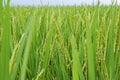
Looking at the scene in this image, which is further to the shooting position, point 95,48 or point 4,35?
point 95,48

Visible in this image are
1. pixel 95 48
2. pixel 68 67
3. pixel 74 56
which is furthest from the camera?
pixel 68 67

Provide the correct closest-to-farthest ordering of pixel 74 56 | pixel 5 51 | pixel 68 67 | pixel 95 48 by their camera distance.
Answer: pixel 5 51 < pixel 74 56 < pixel 95 48 < pixel 68 67

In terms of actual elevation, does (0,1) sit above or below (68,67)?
above

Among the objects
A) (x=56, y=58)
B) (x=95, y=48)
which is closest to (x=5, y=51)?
(x=95, y=48)

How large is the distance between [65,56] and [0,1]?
12.9 inches

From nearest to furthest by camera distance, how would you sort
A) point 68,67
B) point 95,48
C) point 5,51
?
point 5,51
point 95,48
point 68,67

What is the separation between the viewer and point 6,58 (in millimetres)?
220

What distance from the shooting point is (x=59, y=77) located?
544mm

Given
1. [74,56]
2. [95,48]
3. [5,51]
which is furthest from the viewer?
[95,48]

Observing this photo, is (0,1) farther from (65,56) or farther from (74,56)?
(65,56)

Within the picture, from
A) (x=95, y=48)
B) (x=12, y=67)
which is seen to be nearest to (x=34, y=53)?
(x=95, y=48)

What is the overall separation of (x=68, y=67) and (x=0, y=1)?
0.38 metres

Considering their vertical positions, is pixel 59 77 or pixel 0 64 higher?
pixel 0 64

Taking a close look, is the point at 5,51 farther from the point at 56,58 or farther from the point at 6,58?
the point at 56,58
